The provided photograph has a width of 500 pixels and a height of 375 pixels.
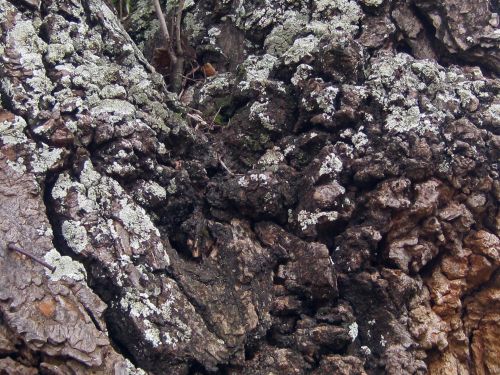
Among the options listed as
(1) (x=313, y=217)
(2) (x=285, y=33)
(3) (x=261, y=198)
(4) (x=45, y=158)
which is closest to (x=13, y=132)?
(4) (x=45, y=158)

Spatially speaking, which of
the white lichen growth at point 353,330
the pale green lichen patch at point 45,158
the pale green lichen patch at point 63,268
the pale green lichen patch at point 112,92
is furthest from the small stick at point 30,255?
the white lichen growth at point 353,330

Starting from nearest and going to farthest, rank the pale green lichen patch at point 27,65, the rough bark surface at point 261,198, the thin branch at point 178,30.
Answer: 1. the rough bark surface at point 261,198
2. the pale green lichen patch at point 27,65
3. the thin branch at point 178,30

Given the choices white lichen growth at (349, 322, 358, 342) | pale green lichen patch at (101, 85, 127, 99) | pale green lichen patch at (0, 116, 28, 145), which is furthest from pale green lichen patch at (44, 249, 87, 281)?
white lichen growth at (349, 322, 358, 342)

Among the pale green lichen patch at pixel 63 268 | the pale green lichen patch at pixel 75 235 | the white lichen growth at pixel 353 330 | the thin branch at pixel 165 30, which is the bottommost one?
the pale green lichen patch at pixel 63 268

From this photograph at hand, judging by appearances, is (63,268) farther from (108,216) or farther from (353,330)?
(353,330)

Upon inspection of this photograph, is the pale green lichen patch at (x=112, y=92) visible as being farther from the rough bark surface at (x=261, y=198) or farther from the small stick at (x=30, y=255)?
the small stick at (x=30, y=255)

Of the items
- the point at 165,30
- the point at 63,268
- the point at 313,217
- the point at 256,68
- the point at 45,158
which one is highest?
the point at 256,68

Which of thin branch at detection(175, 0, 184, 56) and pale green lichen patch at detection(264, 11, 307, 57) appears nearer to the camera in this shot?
pale green lichen patch at detection(264, 11, 307, 57)

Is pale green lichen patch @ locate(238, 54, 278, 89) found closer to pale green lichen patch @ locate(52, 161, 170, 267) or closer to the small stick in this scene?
pale green lichen patch @ locate(52, 161, 170, 267)
